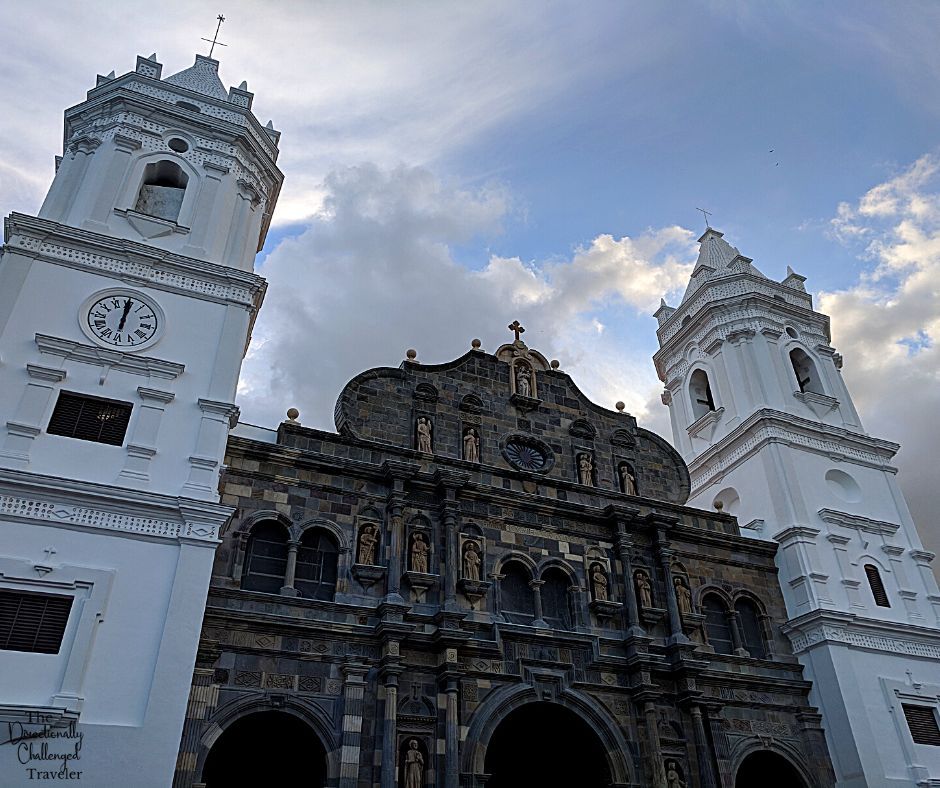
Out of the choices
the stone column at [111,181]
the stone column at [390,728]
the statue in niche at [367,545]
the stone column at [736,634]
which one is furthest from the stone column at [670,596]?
the stone column at [111,181]

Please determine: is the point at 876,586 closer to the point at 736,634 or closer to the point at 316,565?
the point at 736,634

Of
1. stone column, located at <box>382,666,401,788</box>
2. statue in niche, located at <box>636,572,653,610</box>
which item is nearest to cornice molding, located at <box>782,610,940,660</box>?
statue in niche, located at <box>636,572,653,610</box>

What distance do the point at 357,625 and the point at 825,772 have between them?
41.1ft

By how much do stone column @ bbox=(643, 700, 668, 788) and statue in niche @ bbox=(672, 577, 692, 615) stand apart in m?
3.13

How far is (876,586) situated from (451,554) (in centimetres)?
1367

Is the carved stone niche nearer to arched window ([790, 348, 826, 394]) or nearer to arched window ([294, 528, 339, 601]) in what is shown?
arched window ([294, 528, 339, 601])

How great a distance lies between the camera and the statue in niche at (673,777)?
18.0 meters

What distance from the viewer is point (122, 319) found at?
1830 centimetres

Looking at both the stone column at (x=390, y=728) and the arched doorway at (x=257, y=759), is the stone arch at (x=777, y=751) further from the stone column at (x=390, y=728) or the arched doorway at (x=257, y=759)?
the arched doorway at (x=257, y=759)

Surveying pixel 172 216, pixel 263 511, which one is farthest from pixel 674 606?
pixel 172 216

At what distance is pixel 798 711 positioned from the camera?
2080cm

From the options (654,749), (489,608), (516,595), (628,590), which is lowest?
(654,749)

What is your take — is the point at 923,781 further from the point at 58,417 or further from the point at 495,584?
the point at 58,417

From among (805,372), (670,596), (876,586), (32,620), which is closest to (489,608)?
(670,596)
